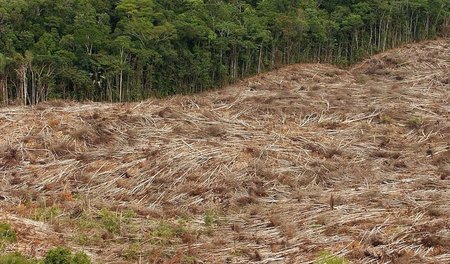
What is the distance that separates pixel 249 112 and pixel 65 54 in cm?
483

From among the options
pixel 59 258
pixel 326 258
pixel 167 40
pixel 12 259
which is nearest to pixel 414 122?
pixel 326 258

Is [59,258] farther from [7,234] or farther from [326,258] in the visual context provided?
[326,258]

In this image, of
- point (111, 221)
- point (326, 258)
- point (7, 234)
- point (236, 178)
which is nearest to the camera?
point (326, 258)

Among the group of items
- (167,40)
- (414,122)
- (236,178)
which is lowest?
(236,178)

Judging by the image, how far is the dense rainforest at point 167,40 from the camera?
13.4 metres

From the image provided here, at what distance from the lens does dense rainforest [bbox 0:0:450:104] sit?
13.4m

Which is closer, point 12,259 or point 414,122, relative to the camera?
point 12,259

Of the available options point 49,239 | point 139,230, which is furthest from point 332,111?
point 49,239

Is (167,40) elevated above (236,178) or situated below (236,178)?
above

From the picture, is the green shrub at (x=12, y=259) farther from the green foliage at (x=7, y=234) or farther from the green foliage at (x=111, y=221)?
the green foliage at (x=111, y=221)

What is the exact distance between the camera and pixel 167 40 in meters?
14.6

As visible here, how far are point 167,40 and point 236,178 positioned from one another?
7544 millimetres

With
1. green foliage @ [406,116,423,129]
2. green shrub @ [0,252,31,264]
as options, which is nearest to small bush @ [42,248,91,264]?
green shrub @ [0,252,31,264]

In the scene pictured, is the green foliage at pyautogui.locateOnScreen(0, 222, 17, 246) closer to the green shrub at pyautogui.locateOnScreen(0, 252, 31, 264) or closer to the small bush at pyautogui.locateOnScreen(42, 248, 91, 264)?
the green shrub at pyautogui.locateOnScreen(0, 252, 31, 264)
